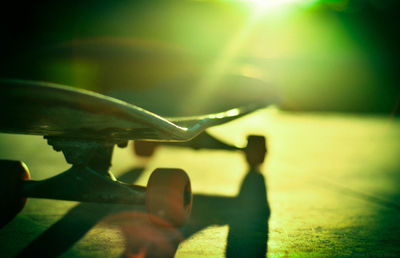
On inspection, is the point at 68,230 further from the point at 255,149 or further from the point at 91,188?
the point at 255,149

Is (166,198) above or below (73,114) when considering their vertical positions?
below

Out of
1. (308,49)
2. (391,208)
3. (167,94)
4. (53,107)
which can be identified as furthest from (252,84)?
(308,49)

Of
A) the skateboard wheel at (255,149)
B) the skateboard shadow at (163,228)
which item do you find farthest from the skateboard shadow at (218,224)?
the skateboard wheel at (255,149)

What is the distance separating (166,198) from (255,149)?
2.12 metres

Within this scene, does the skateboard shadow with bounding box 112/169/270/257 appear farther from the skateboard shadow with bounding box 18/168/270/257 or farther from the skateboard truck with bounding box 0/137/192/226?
the skateboard truck with bounding box 0/137/192/226

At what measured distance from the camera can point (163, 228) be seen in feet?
7.90

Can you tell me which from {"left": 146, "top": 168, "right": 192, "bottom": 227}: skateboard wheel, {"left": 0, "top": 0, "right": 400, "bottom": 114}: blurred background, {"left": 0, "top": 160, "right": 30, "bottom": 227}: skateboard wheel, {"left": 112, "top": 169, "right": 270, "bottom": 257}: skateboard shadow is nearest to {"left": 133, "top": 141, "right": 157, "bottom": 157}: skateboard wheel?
{"left": 0, "top": 0, "right": 400, "bottom": 114}: blurred background

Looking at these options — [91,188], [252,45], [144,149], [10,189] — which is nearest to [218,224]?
[91,188]

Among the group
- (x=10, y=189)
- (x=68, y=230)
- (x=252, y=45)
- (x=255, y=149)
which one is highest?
(x=252, y=45)

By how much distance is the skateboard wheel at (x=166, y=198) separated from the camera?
230cm

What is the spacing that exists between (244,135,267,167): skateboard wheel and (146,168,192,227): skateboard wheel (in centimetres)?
197

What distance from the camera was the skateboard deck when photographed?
61.2 inches

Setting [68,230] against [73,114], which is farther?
[68,230]

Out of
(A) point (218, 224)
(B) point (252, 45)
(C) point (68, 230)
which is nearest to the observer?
(C) point (68, 230)
